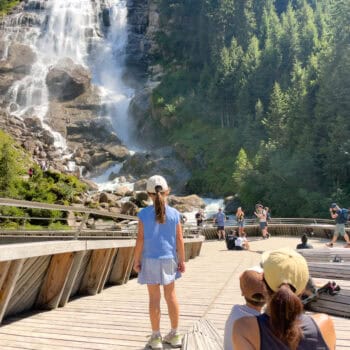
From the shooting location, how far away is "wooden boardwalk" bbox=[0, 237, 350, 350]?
4023 mm

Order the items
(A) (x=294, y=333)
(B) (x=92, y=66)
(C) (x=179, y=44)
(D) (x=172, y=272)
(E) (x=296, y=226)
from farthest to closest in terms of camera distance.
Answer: (C) (x=179, y=44) → (B) (x=92, y=66) → (E) (x=296, y=226) → (D) (x=172, y=272) → (A) (x=294, y=333)

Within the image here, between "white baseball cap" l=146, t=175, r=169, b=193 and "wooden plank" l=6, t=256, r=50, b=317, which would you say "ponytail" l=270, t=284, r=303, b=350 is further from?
"wooden plank" l=6, t=256, r=50, b=317

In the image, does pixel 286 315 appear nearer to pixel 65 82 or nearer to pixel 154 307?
pixel 154 307

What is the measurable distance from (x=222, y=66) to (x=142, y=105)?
1320 centimetres

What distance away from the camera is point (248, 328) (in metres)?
1.99

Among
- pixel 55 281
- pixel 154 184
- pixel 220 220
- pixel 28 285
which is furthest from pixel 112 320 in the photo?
pixel 220 220

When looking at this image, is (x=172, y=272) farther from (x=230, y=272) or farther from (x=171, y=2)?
(x=171, y=2)

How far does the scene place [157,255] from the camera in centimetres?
400

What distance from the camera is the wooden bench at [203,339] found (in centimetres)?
327

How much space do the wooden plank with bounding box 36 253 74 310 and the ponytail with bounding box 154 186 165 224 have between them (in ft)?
6.92

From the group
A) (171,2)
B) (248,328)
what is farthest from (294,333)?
(171,2)

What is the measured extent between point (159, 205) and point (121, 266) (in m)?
4.28

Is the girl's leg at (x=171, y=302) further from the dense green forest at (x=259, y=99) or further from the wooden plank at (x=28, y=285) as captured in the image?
the dense green forest at (x=259, y=99)

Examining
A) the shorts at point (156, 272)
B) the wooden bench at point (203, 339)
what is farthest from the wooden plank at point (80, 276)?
the wooden bench at point (203, 339)
